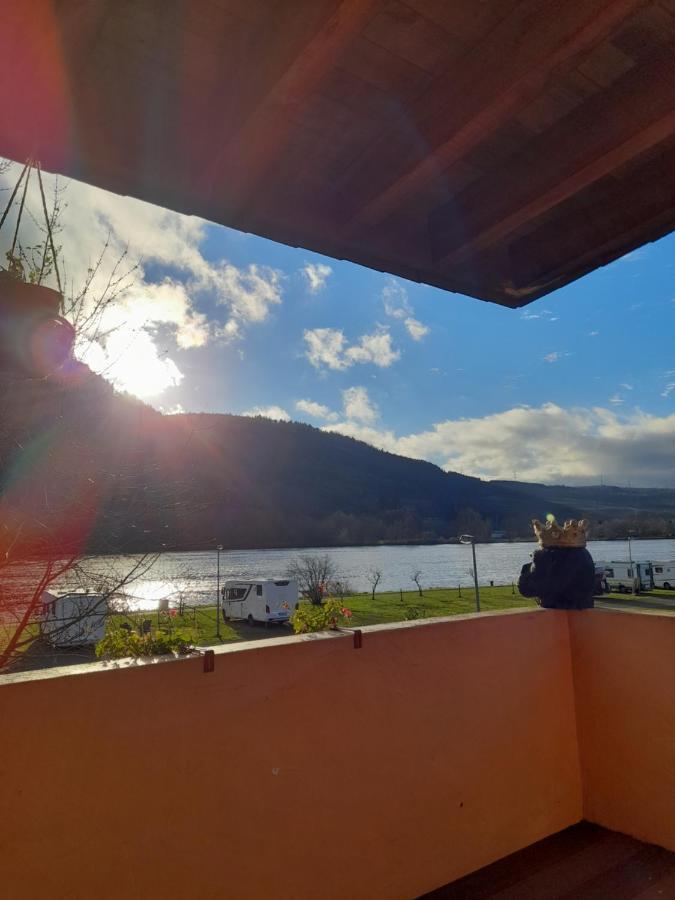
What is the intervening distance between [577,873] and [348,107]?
2202 millimetres

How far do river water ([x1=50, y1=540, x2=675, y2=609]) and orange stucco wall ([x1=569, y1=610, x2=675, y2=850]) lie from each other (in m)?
0.45

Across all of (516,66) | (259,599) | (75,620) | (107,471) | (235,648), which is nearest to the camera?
(516,66)

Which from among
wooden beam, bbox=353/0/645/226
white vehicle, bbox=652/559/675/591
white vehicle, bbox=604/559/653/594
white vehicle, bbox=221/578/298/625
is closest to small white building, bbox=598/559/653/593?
white vehicle, bbox=604/559/653/594

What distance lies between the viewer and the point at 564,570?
2062 mm

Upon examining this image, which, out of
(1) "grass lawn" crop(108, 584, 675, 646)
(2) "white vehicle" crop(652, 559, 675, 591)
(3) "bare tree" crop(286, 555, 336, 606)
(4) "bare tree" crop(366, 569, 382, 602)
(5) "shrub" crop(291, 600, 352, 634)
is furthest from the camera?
(4) "bare tree" crop(366, 569, 382, 602)

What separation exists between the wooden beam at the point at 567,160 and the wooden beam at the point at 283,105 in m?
0.53

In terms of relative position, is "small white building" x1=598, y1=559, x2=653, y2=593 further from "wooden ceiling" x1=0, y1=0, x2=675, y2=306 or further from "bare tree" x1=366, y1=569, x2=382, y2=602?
"wooden ceiling" x1=0, y1=0, x2=675, y2=306

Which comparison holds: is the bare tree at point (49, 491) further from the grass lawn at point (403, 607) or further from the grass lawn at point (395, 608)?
the grass lawn at point (395, 608)

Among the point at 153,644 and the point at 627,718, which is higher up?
the point at 153,644

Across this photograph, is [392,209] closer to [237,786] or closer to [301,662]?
[301,662]

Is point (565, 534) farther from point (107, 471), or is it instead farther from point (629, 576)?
point (629, 576)

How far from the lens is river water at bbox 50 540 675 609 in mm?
3875

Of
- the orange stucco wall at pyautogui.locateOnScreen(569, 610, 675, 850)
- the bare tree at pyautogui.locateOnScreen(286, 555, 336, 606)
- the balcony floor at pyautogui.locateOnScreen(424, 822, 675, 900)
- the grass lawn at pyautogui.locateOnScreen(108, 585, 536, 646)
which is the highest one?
the orange stucco wall at pyautogui.locateOnScreen(569, 610, 675, 850)

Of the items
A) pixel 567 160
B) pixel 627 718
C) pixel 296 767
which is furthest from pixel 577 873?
pixel 567 160
